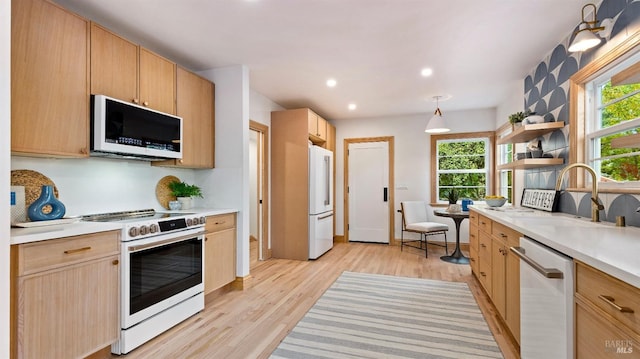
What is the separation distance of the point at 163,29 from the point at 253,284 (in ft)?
8.79

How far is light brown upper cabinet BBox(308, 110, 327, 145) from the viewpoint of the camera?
15.5 ft

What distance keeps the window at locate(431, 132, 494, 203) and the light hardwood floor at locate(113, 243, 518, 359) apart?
1.23m

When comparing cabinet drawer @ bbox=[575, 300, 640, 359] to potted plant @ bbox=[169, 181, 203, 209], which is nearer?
cabinet drawer @ bbox=[575, 300, 640, 359]

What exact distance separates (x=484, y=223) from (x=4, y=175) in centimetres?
339

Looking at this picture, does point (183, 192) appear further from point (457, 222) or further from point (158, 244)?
point (457, 222)

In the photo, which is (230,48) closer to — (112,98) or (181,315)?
(112,98)

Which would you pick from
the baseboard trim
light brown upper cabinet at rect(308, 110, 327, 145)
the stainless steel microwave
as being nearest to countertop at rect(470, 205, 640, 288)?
the baseboard trim

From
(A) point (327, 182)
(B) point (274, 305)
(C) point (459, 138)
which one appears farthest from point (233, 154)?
(C) point (459, 138)

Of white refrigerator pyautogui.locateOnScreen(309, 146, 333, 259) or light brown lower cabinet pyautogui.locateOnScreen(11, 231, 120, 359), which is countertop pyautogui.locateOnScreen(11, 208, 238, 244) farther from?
white refrigerator pyautogui.locateOnScreen(309, 146, 333, 259)

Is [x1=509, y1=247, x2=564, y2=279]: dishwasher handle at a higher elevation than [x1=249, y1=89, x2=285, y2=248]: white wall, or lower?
lower

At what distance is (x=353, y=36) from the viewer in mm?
2672

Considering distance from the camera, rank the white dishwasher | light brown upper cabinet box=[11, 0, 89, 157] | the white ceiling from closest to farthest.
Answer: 1. the white dishwasher
2. light brown upper cabinet box=[11, 0, 89, 157]
3. the white ceiling

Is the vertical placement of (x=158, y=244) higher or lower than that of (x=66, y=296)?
higher

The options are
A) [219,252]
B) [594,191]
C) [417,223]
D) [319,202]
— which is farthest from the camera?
[417,223]
